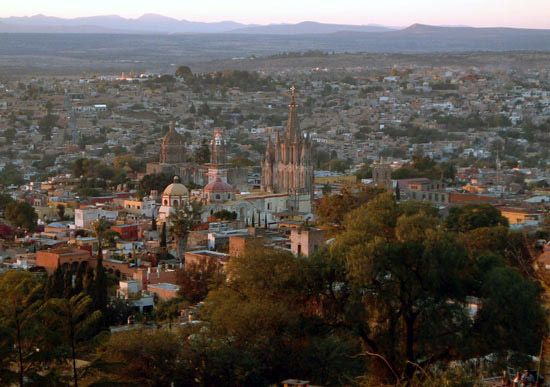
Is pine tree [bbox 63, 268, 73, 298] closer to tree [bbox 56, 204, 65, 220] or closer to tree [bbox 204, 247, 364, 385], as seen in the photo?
tree [bbox 204, 247, 364, 385]

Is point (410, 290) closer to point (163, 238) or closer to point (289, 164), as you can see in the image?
point (163, 238)

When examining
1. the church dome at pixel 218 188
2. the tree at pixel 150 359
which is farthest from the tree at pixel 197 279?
the church dome at pixel 218 188

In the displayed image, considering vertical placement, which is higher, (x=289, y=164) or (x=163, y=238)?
(x=163, y=238)

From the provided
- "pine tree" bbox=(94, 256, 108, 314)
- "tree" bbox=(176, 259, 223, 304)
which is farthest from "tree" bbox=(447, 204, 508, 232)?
"pine tree" bbox=(94, 256, 108, 314)

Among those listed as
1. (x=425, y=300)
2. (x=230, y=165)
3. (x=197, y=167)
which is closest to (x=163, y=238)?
(x=425, y=300)

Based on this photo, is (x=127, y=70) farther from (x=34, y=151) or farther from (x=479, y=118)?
(x=34, y=151)
